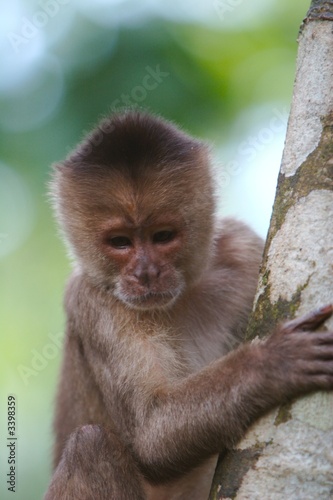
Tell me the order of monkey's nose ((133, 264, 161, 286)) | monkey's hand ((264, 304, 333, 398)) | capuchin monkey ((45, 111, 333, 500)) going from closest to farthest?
monkey's hand ((264, 304, 333, 398)), capuchin monkey ((45, 111, 333, 500)), monkey's nose ((133, 264, 161, 286))

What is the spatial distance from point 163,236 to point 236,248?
36.4 inches

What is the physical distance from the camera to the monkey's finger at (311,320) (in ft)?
11.3

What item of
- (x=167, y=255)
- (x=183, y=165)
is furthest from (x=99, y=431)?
(x=183, y=165)

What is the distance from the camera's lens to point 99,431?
527 cm

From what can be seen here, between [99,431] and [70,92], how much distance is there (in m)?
6.49

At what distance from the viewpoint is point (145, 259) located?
5.38 m

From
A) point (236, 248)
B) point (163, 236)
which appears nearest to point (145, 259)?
point (163, 236)

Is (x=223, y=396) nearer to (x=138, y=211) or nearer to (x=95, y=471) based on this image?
(x=95, y=471)

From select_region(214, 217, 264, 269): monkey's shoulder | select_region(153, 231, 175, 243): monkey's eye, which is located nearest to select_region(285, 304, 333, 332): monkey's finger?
select_region(153, 231, 175, 243): monkey's eye

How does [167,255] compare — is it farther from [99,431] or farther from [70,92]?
[70,92]

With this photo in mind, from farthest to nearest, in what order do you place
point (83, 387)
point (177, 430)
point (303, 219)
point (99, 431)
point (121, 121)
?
1. point (83, 387)
2. point (121, 121)
3. point (99, 431)
4. point (177, 430)
5. point (303, 219)

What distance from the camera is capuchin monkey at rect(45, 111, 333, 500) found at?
16.0ft

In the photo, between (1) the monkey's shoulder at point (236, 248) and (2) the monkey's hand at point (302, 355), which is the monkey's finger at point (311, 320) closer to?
(2) the monkey's hand at point (302, 355)

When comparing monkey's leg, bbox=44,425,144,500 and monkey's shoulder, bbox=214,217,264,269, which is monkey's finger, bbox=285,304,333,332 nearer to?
monkey's leg, bbox=44,425,144,500
